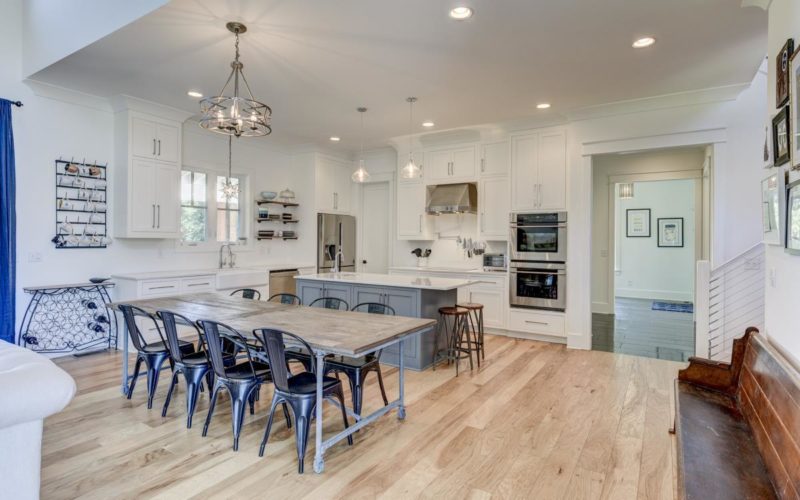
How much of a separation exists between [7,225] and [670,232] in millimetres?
11204

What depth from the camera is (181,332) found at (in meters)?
5.42

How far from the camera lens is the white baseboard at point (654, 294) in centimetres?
918

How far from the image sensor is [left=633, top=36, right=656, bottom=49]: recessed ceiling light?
3287mm

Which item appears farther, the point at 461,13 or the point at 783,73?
the point at 461,13

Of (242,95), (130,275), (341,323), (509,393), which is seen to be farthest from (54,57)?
(509,393)

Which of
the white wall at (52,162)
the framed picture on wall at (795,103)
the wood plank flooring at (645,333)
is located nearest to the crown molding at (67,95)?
the white wall at (52,162)

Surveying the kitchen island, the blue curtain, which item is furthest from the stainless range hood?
the blue curtain

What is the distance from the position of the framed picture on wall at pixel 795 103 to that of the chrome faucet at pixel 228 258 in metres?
6.22

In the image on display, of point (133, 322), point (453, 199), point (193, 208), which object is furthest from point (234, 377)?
point (453, 199)

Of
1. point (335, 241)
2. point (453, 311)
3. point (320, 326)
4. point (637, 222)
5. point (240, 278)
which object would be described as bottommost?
point (453, 311)

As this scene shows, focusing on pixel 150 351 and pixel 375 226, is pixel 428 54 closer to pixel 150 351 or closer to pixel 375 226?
pixel 150 351

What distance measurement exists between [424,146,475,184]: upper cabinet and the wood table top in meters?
3.62

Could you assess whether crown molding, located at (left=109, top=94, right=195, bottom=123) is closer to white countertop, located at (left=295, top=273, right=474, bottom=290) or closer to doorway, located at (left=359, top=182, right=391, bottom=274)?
white countertop, located at (left=295, top=273, right=474, bottom=290)

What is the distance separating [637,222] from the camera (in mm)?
9703
